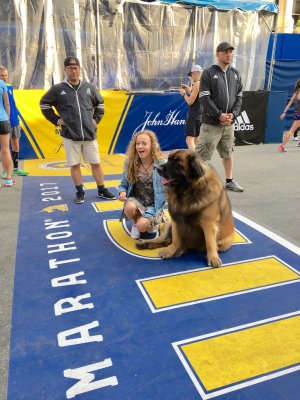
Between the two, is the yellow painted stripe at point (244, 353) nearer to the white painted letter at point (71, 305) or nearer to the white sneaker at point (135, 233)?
the white painted letter at point (71, 305)

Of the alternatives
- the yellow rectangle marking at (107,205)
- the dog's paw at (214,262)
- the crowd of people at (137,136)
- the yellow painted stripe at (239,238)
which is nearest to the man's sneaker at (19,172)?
the crowd of people at (137,136)

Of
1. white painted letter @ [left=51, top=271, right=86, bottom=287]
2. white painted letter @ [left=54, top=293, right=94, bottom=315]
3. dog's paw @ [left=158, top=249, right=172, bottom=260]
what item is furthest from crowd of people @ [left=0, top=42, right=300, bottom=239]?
white painted letter @ [left=54, top=293, right=94, bottom=315]

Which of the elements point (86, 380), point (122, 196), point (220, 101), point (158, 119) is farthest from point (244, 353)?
point (158, 119)

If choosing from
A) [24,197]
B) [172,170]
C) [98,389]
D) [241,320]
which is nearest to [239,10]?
[24,197]

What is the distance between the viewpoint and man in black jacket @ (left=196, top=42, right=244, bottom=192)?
522 cm

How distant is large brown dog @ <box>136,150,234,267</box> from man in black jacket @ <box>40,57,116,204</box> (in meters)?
2.26

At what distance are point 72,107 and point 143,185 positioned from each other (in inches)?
74.3

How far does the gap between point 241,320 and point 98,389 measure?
115 centimetres

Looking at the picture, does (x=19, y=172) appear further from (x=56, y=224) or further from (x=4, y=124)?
(x=56, y=224)

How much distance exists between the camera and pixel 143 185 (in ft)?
12.5

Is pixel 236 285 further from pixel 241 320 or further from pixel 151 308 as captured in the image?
pixel 151 308

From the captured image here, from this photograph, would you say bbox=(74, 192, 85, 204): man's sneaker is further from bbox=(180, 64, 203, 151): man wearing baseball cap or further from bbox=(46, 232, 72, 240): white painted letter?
bbox=(180, 64, 203, 151): man wearing baseball cap

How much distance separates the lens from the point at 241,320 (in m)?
2.50

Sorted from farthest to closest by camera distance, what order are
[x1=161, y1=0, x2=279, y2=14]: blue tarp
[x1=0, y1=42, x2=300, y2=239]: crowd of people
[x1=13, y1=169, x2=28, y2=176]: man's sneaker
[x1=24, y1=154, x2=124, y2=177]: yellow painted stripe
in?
[x1=161, y1=0, x2=279, y2=14]: blue tarp < [x1=24, y1=154, x2=124, y2=177]: yellow painted stripe < [x1=13, y1=169, x2=28, y2=176]: man's sneaker < [x1=0, y1=42, x2=300, y2=239]: crowd of people
